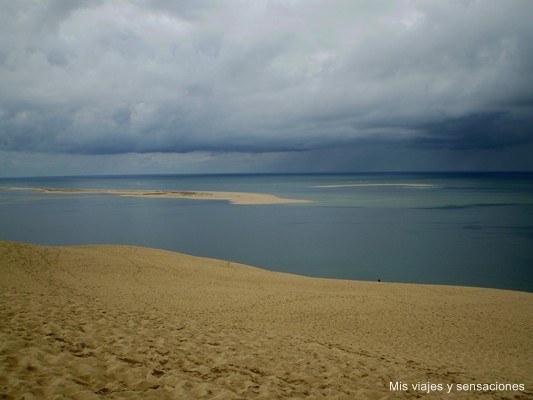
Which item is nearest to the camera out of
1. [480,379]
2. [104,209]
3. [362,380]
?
[362,380]

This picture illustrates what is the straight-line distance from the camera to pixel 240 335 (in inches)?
442

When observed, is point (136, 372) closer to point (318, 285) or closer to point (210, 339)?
point (210, 339)

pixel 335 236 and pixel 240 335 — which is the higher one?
pixel 240 335

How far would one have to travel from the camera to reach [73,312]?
429 inches

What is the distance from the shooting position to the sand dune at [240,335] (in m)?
6.93

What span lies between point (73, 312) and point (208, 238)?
100.0 feet

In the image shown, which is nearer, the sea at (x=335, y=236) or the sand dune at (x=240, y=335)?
the sand dune at (x=240, y=335)

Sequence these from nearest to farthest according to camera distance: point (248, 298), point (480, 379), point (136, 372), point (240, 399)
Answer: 1. point (240, 399)
2. point (136, 372)
3. point (480, 379)
4. point (248, 298)

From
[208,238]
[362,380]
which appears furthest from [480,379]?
[208,238]

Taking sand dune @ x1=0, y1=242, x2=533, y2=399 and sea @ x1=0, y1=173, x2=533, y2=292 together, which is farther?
sea @ x1=0, y1=173, x2=533, y2=292

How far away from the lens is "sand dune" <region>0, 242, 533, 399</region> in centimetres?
693

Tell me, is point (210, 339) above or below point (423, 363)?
above

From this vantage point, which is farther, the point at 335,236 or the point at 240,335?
the point at 335,236

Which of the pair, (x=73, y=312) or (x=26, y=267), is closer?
(x=73, y=312)
